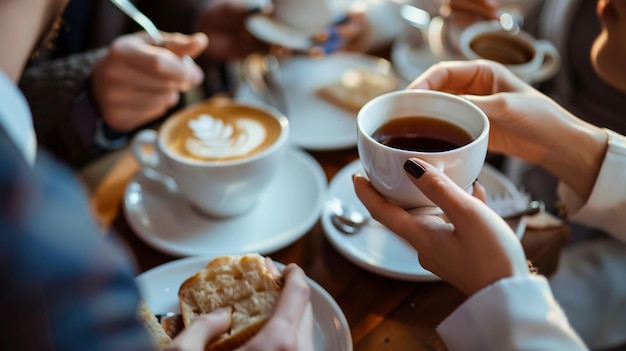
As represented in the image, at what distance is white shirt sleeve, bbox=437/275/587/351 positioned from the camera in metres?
0.59

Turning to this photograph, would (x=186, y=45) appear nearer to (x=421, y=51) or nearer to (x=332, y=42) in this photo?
(x=332, y=42)

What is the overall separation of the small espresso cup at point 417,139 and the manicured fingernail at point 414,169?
0.01 meters

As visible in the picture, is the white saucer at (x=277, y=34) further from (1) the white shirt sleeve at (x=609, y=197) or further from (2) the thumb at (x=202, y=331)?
(2) the thumb at (x=202, y=331)

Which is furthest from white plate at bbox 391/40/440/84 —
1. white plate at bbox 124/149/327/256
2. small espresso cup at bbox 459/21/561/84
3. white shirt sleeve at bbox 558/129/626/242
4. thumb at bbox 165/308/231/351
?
thumb at bbox 165/308/231/351

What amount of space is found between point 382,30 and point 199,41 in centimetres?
55

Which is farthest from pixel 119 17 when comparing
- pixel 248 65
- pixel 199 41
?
pixel 199 41

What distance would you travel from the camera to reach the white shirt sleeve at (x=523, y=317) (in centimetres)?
59

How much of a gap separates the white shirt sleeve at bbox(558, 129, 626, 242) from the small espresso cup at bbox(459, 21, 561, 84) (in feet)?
0.99

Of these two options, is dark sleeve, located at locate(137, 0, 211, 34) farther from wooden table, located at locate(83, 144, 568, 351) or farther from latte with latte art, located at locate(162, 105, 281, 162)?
wooden table, located at locate(83, 144, 568, 351)

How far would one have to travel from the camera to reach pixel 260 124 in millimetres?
990

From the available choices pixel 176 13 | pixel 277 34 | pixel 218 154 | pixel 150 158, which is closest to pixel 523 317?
pixel 218 154

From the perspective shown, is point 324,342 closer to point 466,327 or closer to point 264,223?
point 466,327

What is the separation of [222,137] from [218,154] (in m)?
0.05

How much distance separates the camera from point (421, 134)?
74cm
